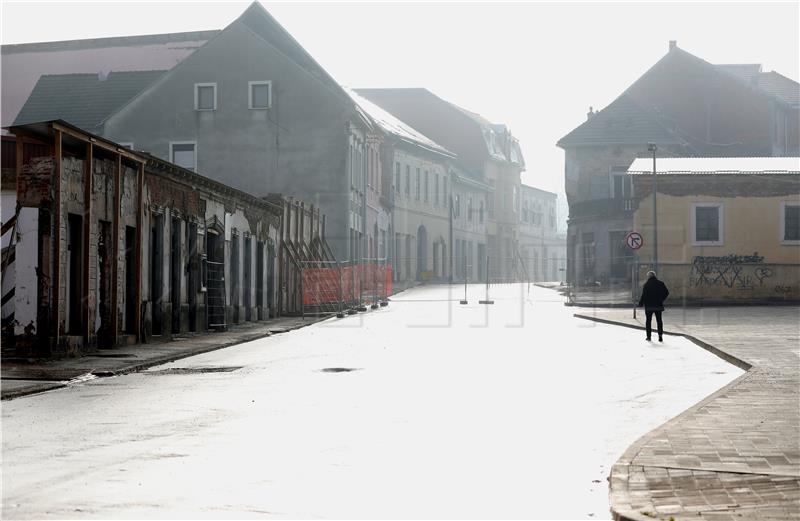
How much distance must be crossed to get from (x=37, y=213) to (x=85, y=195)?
1233 mm

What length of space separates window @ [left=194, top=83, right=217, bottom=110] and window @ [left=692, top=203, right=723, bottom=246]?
64.4 feet

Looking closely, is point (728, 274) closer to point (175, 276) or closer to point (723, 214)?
point (723, 214)

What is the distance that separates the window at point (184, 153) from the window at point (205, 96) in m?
1.57

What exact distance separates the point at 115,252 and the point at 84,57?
41.2 metres

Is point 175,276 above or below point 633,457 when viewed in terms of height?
above

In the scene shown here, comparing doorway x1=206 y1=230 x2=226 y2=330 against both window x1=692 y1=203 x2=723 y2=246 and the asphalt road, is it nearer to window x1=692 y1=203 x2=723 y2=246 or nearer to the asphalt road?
the asphalt road

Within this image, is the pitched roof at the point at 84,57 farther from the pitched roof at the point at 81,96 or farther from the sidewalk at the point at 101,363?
the sidewalk at the point at 101,363

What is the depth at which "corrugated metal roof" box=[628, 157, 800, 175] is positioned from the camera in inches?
1821

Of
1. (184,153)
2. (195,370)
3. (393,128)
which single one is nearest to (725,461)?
(195,370)

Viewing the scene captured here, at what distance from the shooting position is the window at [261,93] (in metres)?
48.6

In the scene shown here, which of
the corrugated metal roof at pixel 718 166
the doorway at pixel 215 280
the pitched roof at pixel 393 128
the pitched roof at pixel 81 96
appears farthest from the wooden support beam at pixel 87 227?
the pitched roof at pixel 393 128

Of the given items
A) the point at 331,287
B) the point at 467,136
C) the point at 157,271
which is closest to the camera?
the point at 157,271

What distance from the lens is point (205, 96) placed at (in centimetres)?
4922

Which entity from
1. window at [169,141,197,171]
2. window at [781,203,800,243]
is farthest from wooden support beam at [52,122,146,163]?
window at [781,203,800,243]
